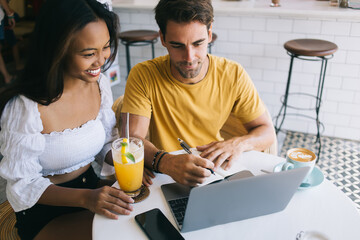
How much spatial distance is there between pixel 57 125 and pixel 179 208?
2.15 feet

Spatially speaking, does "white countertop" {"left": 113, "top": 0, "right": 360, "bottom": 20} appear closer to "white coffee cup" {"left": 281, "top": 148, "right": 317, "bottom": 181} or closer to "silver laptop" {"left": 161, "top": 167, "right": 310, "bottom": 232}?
"white coffee cup" {"left": 281, "top": 148, "right": 317, "bottom": 181}

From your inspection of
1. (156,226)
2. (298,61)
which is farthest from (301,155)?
(298,61)

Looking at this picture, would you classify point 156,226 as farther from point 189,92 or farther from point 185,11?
point 185,11

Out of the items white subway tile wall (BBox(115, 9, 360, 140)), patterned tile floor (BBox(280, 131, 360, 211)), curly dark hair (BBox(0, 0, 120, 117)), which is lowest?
patterned tile floor (BBox(280, 131, 360, 211))

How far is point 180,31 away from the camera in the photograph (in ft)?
5.33

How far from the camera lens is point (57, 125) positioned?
1.45m

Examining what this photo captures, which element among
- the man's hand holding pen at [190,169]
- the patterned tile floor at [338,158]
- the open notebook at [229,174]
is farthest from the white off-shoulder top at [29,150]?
the patterned tile floor at [338,158]

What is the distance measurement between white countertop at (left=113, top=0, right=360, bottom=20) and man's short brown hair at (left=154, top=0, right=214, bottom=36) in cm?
166

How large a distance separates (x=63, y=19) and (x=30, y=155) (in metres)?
0.55

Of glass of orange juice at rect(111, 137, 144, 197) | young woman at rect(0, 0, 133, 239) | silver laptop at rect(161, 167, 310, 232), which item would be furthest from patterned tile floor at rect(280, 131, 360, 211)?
young woman at rect(0, 0, 133, 239)

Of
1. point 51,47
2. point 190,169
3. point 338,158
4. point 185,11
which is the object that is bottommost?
point 338,158

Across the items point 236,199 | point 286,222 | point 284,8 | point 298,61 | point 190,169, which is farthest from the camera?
point 298,61

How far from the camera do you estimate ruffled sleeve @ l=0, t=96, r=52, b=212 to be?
1302 millimetres

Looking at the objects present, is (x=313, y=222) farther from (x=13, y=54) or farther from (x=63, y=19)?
(x=13, y=54)
